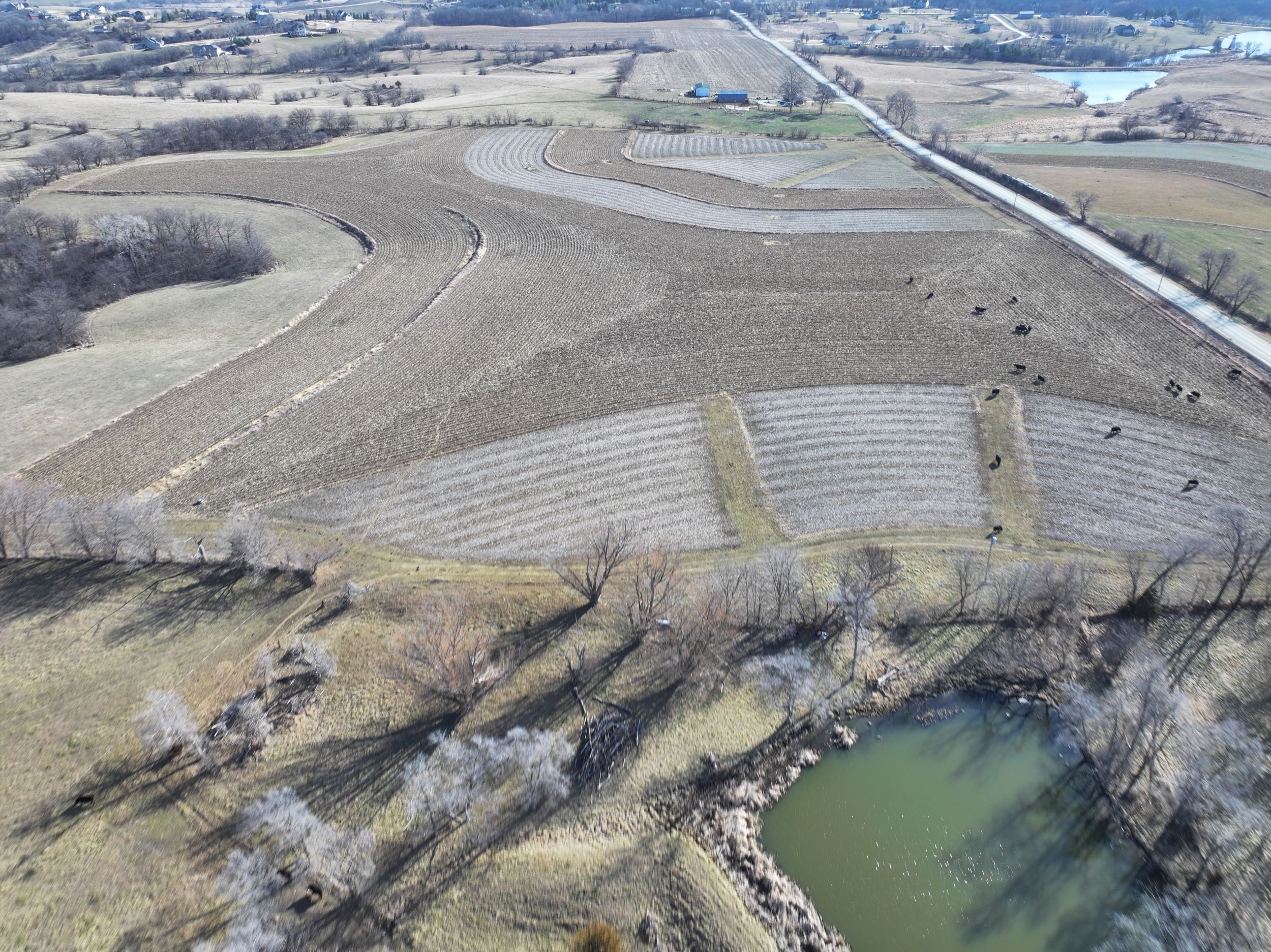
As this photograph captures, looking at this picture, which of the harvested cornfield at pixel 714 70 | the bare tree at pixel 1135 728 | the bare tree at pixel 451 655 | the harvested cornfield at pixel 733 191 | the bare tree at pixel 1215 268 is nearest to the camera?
the bare tree at pixel 1135 728

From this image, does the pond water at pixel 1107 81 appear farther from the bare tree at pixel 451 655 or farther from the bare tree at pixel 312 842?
the bare tree at pixel 312 842

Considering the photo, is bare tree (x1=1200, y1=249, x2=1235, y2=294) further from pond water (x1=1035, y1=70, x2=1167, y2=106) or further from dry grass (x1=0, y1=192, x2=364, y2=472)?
pond water (x1=1035, y1=70, x2=1167, y2=106)

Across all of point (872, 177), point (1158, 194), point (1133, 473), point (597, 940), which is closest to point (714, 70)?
point (872, 177)

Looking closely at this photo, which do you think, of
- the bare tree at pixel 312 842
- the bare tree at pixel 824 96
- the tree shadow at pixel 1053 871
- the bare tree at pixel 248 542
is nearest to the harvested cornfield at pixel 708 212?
the bare tree at pixel 248 542

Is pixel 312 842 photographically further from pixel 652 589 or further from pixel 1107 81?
pixel 1107 81

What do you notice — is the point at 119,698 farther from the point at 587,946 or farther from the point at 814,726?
the point at 814,726

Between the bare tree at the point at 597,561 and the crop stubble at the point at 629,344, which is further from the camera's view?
the crop stubble at the point at 629,344
